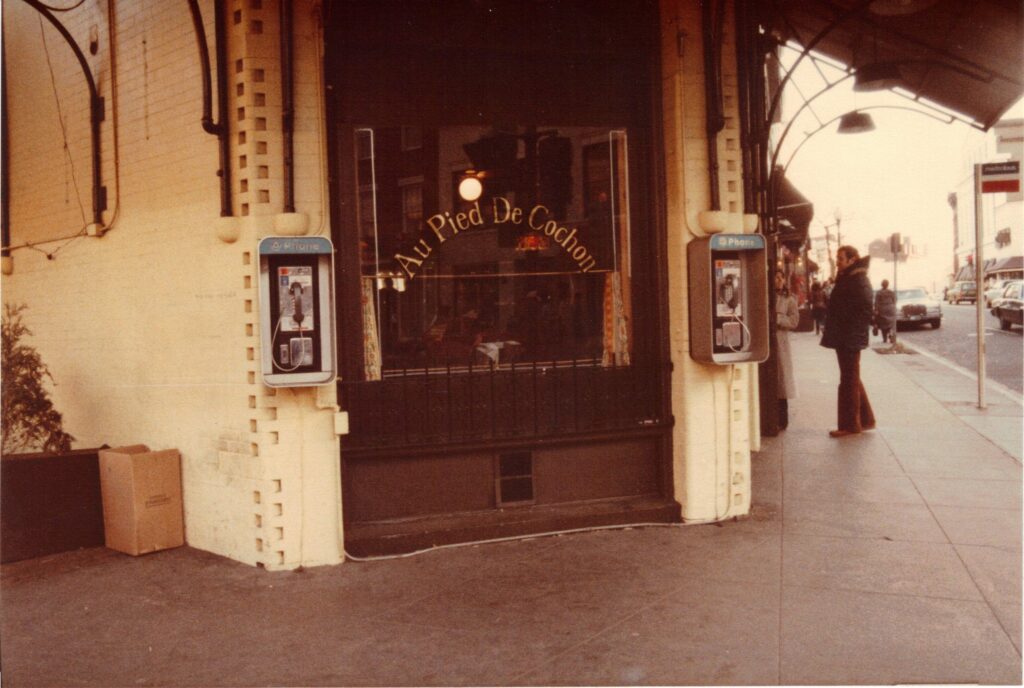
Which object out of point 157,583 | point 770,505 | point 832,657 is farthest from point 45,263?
point 832,657

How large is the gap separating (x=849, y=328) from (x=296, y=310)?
6246mm

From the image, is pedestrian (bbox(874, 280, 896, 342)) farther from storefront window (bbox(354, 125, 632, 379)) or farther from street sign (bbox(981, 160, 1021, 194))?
storefront window (bbox(354, 125, 632, 379))

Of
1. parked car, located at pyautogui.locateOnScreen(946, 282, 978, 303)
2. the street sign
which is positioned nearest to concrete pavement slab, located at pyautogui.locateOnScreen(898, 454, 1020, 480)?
the street sign

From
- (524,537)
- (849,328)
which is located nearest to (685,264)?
(524,537)

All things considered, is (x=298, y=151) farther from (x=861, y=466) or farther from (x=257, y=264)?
(x=861, y=466)

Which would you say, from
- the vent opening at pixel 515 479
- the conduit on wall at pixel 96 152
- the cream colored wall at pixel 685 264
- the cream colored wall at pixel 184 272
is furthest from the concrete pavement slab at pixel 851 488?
the conduit on wall at pixel 96 152

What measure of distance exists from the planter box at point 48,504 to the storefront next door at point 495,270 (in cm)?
202

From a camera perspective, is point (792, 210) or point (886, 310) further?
point (886, 310)

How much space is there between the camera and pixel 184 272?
655cm

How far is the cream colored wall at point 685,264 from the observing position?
6.68m

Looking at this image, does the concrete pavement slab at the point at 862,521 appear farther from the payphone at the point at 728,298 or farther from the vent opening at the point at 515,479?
the vent opening at the point at 515,479

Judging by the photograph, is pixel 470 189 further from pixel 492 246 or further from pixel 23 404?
pixel 23 404

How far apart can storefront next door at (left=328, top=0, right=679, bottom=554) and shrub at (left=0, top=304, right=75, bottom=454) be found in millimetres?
2423

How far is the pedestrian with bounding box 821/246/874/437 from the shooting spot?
32.5 feet
